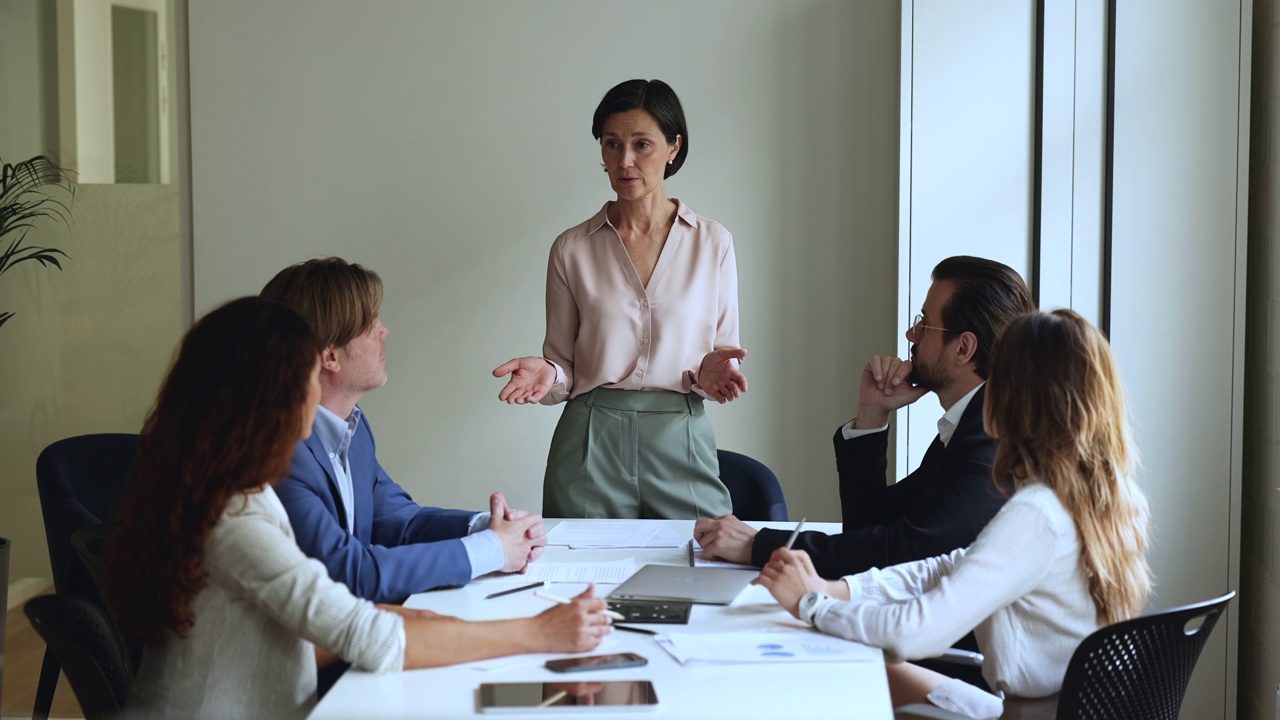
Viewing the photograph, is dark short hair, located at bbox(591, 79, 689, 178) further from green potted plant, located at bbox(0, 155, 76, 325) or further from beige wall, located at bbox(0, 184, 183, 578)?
green potted plant, located at bbox(0, 155, 76, 325)

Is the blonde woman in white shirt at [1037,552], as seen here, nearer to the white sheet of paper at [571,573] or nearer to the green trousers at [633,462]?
the white sheet of paper at [571,573]

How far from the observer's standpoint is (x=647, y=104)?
10.1 ft

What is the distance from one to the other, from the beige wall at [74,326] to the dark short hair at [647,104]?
6.72 ft

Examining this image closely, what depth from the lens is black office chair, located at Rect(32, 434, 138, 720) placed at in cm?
265

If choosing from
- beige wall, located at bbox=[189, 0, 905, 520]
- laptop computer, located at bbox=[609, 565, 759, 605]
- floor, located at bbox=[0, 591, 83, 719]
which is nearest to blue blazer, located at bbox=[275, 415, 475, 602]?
laptop computer, located at bbox=[609, 565, 759, 605]

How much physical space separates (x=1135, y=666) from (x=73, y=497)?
2387 mm

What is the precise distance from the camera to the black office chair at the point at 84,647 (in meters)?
1.79

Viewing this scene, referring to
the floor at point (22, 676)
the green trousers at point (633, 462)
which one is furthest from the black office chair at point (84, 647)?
the floor at point (22, 676)

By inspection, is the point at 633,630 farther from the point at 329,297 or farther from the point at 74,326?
the point at 74,326

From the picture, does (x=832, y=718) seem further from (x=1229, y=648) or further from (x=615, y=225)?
(x=1229, y=648)

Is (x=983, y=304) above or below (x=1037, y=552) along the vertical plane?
above

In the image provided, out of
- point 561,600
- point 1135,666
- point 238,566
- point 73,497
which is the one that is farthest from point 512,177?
point 1135,666

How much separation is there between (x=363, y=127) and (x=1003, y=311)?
2.64 m

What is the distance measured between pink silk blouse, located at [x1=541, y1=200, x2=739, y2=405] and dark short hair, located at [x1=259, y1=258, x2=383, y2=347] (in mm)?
930
